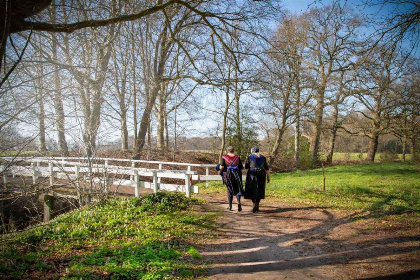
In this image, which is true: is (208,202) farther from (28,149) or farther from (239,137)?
(239,137)

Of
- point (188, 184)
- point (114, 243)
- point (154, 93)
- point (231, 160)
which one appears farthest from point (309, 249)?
point (154, 93)

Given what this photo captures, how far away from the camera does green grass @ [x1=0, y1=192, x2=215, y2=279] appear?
13.8 feet

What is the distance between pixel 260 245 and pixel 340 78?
19252 millimetres

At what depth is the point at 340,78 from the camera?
21.1 m

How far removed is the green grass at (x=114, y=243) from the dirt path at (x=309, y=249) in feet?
2.03

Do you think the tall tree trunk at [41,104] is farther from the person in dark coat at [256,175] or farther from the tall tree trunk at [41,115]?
the person in dark coat at [256,175]

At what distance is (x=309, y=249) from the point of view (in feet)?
17.4

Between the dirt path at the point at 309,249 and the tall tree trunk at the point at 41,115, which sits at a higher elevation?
the tall tree trunk at the point at 41,115

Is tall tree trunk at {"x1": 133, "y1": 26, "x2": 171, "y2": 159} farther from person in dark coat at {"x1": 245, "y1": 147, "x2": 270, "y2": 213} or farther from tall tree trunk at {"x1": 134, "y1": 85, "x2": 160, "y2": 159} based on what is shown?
person in dark coat at {"x1": 245, "y1": 147, "x2": 270, "y2": 213}

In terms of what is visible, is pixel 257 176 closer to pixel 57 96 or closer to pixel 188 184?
pixel 188 184

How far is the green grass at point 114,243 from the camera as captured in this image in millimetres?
4191

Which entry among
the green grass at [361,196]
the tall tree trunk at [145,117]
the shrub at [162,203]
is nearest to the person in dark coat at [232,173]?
the shrub at [162,203]

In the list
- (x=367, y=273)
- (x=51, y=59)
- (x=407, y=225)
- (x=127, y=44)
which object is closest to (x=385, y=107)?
(x=407, y=225)

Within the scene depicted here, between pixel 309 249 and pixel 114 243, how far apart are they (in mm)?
3901
